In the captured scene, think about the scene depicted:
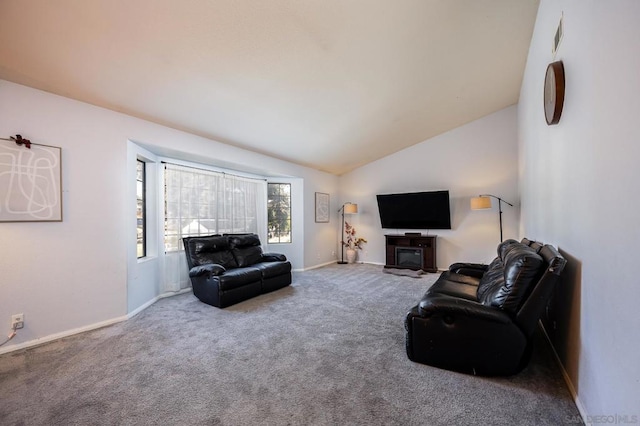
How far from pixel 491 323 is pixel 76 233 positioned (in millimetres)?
4150

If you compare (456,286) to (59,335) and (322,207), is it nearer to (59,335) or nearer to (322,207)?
(322,207)

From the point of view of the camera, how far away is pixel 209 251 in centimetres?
431

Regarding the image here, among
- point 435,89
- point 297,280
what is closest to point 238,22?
point 435,89

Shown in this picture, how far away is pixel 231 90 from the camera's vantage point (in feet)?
10.2

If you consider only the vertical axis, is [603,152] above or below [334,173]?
below

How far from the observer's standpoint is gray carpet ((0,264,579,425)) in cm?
162

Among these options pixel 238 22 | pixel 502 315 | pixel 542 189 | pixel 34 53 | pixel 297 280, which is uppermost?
pixel 238 22

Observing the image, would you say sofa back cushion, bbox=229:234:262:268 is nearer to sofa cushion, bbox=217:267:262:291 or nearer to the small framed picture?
sofa cushion, bbox=217:267:262:291

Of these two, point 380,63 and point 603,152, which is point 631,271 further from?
point 380,63

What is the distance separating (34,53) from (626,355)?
446 centimetres

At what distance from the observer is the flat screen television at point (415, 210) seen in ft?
18.8

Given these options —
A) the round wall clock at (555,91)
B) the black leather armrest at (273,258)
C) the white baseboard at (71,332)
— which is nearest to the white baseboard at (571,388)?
the round wall clock at (555,91)

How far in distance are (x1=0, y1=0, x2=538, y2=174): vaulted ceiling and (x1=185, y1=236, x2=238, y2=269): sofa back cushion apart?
1755 mm

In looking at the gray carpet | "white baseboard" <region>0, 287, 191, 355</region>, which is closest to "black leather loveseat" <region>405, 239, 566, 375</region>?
the gray carpet
